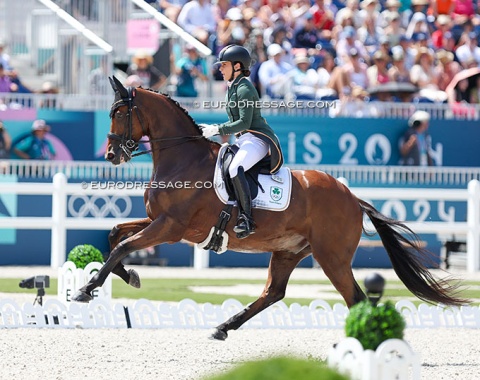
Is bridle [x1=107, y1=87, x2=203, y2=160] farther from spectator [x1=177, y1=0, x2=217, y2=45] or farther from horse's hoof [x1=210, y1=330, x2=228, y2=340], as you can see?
spectator [x1=177, y1=0, x2=217, y2=45]

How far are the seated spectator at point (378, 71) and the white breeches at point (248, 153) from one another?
10.5m

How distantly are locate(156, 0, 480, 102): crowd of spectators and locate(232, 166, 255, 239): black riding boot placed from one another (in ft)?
30.5

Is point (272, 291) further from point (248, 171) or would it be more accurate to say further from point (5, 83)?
point (5, 83)

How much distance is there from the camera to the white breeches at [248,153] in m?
8.96

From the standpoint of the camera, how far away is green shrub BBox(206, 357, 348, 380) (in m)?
3.67

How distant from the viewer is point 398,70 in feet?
64.1

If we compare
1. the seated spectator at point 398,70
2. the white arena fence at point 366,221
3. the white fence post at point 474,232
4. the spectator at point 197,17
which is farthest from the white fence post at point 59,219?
the seated spectator at point 398,70

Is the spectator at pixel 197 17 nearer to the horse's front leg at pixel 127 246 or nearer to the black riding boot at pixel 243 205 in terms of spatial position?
the black riding boot at pixel 243 205

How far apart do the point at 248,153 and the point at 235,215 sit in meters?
0.54

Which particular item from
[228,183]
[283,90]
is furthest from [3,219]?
[228,183]

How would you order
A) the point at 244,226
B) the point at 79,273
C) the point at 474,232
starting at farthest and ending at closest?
the point at 474,232
the point at 79,273
the point at 244,226

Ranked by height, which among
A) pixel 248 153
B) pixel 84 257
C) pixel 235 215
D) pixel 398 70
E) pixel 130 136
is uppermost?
pixel 398 70

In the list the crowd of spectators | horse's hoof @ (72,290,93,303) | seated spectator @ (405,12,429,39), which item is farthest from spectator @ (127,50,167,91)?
horse's hoof @ (72,290,93,303)

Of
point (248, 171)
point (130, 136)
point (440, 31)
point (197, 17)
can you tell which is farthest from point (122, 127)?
point (440, 31)
